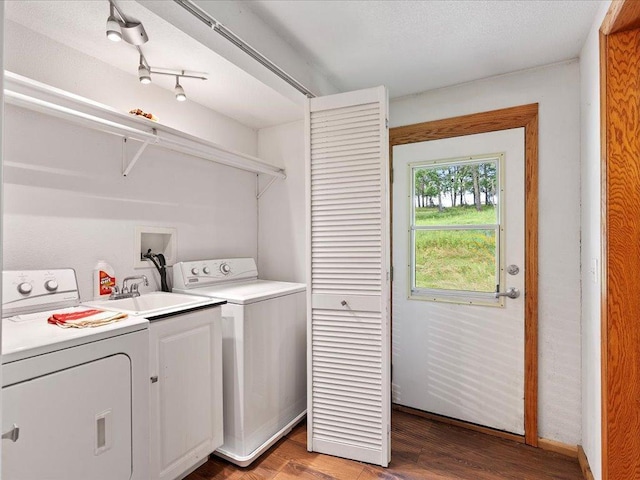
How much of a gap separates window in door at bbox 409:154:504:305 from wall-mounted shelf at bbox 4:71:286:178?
1.40 meters

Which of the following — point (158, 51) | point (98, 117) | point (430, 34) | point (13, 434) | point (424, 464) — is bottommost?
point (424, 464)

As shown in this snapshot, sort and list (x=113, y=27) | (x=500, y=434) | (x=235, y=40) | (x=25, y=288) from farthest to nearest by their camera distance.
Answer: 1. (x=500, y=434)
2. (x=235, y=40)
3. (x=25, y=288)
4. (x=113, y=27)

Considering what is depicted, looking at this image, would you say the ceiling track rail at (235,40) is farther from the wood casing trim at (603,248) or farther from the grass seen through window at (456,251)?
the wood casing trim at (603,248)

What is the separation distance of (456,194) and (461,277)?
57cm

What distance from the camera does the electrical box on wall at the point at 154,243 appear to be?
2.07 meters

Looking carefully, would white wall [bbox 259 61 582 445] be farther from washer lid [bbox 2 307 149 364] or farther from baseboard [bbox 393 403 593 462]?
washer lid [bbox 2 307 149 364]

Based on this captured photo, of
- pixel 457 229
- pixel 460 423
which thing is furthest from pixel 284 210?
pixel 460 423

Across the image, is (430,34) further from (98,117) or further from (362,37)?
(98,117)

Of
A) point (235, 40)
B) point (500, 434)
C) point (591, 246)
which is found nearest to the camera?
point (235, 40)

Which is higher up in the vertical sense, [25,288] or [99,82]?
[99,82]

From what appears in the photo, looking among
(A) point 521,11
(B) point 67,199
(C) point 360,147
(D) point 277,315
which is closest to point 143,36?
(B) point 67,199

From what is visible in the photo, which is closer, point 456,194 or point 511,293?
point 511,293

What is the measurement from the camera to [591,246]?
5.86 ft

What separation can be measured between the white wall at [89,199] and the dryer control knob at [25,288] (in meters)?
0.12
